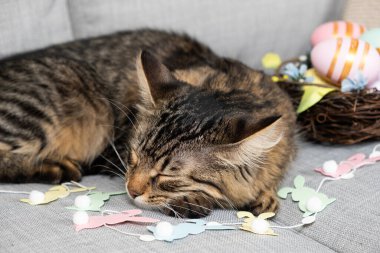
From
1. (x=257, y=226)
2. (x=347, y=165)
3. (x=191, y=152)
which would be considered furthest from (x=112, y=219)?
(x=347, y=165)

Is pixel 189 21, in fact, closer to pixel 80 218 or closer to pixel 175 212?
pixel 175 212

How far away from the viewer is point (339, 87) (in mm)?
2217

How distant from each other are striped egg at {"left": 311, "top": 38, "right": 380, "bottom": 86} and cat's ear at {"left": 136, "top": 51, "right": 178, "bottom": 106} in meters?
0.85

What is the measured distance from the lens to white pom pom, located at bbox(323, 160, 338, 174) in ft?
6.14

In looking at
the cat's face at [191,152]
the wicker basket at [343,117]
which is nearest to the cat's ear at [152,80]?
the cat's face at [191,152]

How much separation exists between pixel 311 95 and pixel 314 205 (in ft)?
2.23

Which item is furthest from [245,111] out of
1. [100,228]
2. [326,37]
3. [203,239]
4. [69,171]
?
[326,37]

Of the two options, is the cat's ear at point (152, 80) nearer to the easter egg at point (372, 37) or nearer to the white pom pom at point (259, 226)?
the white pom pom at point (259, 226)

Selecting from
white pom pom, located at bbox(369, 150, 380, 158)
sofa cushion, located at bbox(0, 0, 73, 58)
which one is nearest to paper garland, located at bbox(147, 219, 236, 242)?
white pom pom, located at bbox(369, 150, 380, 158)

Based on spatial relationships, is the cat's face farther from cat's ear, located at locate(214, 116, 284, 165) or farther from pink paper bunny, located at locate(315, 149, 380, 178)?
pink paper bunny, located at locate(315, 149, 380, 178)

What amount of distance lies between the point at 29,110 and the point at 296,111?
1.17 meters

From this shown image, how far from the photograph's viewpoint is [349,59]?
2131mm

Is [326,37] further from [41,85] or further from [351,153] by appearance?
[41,85]

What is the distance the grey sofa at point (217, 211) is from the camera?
1.36 metres
